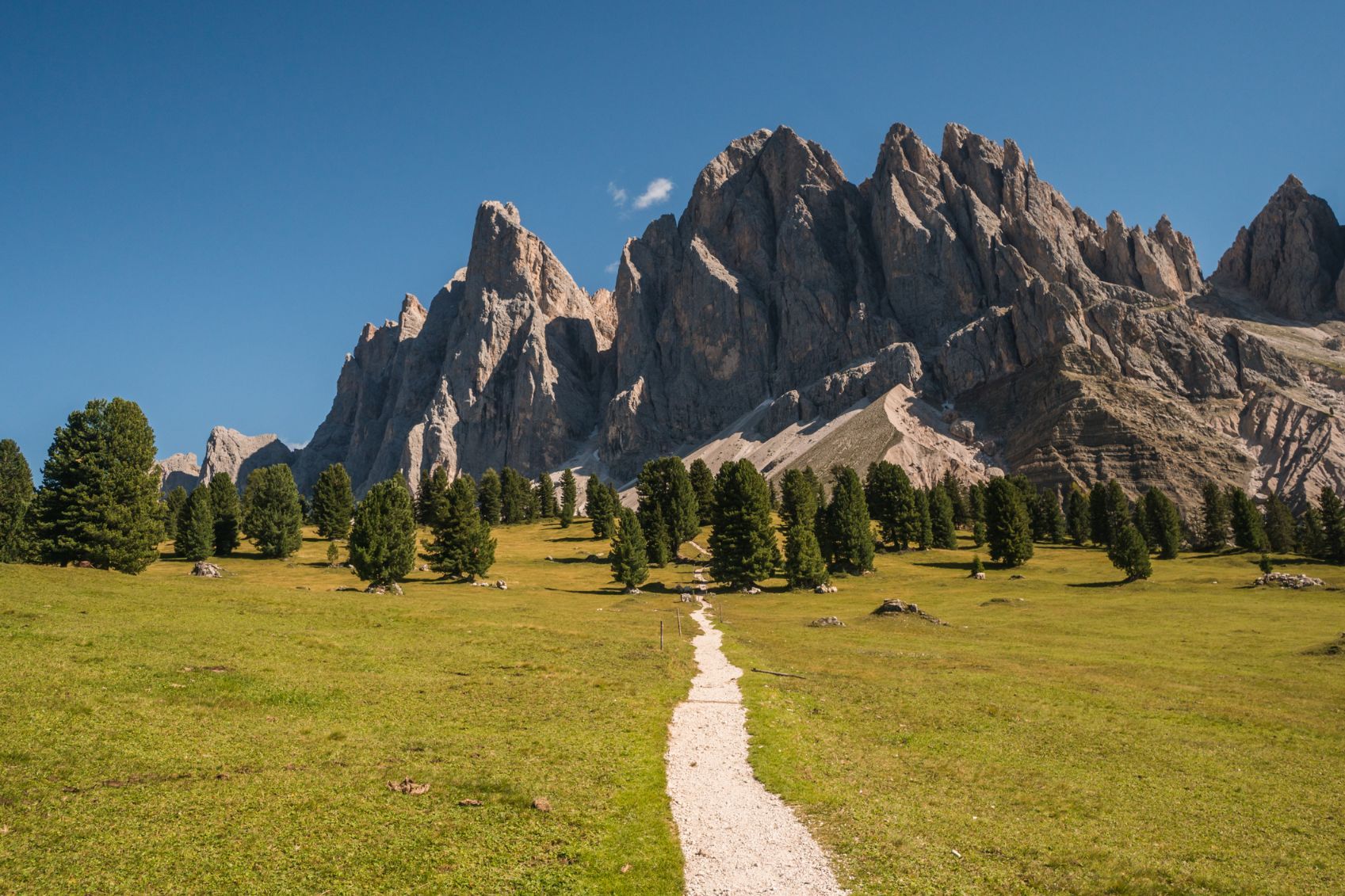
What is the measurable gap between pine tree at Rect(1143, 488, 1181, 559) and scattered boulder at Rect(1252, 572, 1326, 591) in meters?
34.0

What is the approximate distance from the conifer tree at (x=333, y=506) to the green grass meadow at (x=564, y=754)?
71.7 m

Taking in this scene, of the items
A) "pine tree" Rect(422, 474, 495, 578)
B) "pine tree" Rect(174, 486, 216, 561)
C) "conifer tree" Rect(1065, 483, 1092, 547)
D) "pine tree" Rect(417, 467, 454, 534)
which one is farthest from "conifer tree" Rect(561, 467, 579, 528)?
"conifer tree" Rect(1065, 483, 1092, 547)

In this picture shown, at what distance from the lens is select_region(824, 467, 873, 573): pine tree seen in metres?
96.3

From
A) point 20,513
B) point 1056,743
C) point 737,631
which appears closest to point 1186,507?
point 737,631

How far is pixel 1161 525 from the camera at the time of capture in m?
116

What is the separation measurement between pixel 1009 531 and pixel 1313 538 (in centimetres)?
4422

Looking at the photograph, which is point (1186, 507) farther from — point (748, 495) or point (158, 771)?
point (158, 771)

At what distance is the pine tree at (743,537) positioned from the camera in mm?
82812

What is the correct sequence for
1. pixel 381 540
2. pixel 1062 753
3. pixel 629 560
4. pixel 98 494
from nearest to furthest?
pixel 1062 753, pixel 98 494, pixel 381 540, pixel 629 560

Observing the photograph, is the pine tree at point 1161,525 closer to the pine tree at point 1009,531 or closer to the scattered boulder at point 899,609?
the pine tree at point 1009,531

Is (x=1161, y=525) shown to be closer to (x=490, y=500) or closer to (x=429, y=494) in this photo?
(x=490, y=500)

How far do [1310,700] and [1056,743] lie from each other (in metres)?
16.9

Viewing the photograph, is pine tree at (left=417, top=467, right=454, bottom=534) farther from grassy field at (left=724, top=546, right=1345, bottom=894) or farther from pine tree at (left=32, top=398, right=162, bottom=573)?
grassy field at (left=724, top=546, right=1345, bottom=894)

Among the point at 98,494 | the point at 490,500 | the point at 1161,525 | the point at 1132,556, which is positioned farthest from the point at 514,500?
the point at 1161,525
